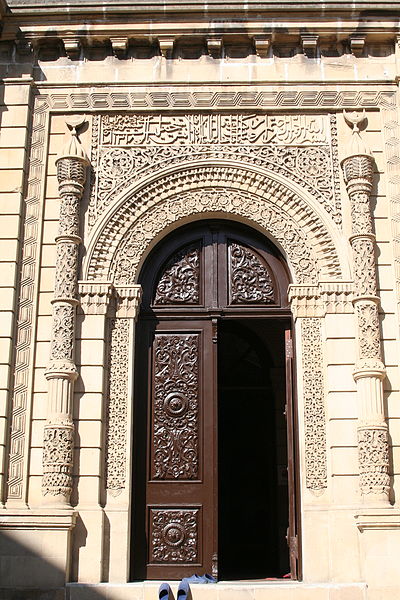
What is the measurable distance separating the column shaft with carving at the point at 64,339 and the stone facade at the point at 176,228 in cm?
2

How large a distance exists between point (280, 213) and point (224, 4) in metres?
2.81

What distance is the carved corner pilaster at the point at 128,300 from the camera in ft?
31.0

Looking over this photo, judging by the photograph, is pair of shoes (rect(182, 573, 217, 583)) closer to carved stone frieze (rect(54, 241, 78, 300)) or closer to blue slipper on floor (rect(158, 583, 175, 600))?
blue slipper on floor (rect(158, 583, 175, 600))

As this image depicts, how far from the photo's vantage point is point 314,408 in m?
9.09

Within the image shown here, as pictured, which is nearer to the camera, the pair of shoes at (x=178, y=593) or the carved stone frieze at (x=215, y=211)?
the pair of shoes at (x=178, y=593)

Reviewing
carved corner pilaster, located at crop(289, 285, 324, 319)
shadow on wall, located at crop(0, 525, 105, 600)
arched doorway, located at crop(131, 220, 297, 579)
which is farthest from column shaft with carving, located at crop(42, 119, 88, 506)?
carved corner pilaster, located at crop(289, 285, 324, 319)

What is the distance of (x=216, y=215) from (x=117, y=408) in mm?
2759

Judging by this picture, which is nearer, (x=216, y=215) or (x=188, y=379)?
(x=188, y=379)

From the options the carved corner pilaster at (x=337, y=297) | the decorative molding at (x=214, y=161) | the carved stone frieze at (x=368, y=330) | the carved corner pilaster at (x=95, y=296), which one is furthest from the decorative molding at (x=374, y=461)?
the carved corner pilaster at (x=95, y=296)

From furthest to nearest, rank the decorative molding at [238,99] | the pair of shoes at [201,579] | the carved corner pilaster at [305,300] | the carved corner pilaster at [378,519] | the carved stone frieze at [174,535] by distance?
the decorative molding at [238,99] → the carved corner pilaster at [305,300] → the carved stone frieze at [174,535] → the pair of shoes at [201,579] → the carved corner pilaster at [378,519]

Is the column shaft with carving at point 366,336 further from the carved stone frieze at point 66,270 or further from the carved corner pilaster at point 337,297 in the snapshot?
the carved stone frieze at point 66,270

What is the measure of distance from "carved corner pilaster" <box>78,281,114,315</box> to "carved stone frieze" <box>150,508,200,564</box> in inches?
97.6

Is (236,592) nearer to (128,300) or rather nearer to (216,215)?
(128,300)

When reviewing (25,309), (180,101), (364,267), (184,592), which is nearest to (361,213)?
(364,267)
